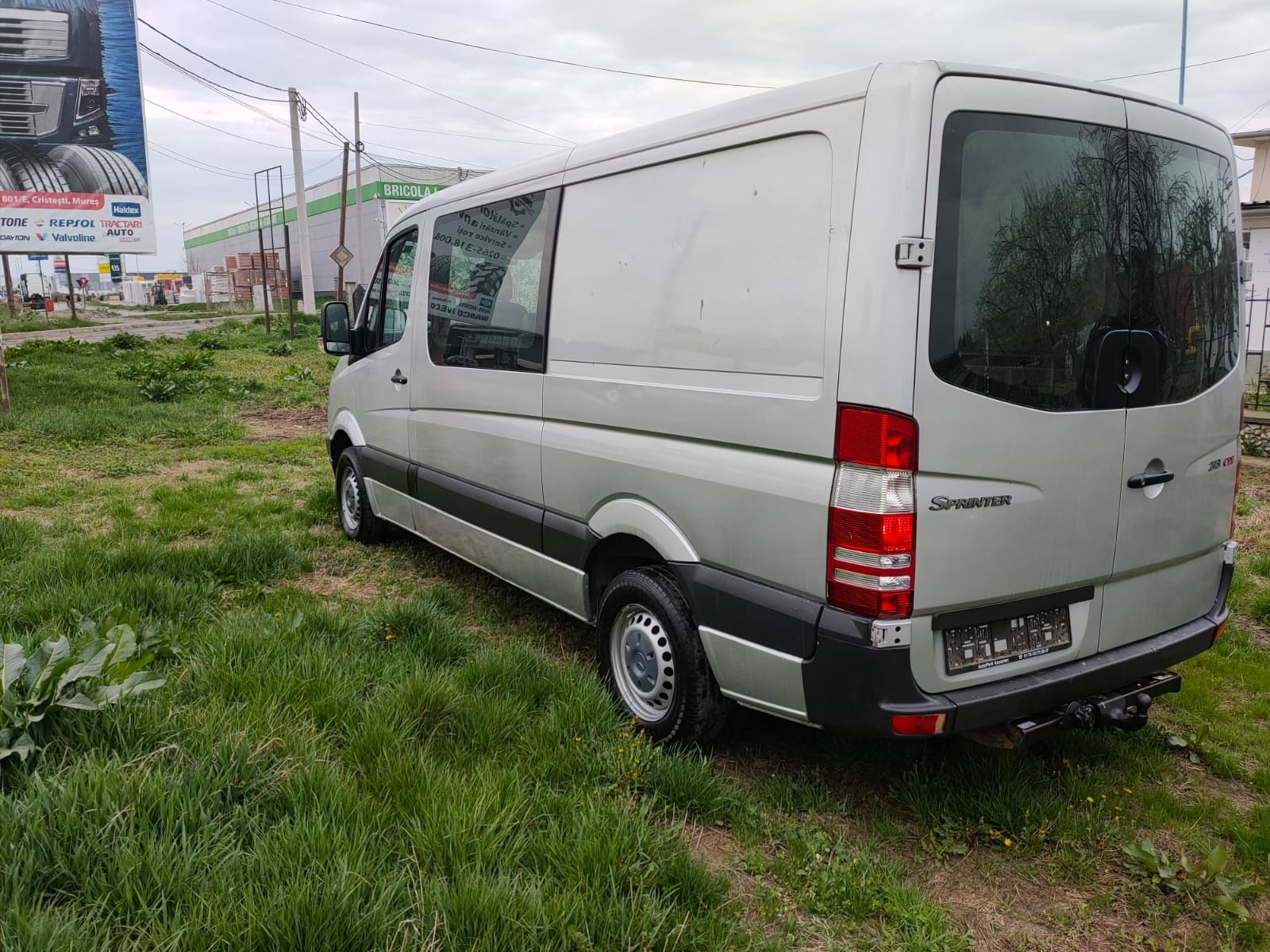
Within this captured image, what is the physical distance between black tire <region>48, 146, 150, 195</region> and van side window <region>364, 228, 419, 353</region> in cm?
1056

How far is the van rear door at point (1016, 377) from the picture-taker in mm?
2570

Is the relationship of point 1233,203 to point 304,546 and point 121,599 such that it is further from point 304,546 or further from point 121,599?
point 304,546

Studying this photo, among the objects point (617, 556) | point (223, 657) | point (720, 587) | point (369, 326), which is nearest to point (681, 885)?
point (720, 587)

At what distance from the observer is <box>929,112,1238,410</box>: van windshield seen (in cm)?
259

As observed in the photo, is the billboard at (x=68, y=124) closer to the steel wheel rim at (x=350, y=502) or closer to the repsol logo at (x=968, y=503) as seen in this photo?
the steel wheel rim at (x=350, y=502)

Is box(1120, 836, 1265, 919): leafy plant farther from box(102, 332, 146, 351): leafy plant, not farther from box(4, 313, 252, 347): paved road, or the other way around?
box(4, 313, 252, 347): paved road

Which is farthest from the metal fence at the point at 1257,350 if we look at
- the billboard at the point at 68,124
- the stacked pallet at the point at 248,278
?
the stacked pallet at the point at 248,278

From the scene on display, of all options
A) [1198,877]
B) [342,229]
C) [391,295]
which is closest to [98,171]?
[391,295]

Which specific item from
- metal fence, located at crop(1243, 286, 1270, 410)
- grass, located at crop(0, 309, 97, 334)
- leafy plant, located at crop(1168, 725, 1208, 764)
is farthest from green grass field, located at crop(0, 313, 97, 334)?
leafy plant, located at crop(1168, 725, 1208, 764)

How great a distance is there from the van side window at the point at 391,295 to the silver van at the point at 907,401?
1.84m

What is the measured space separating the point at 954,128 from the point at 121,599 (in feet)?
13.2

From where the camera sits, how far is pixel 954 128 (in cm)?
254

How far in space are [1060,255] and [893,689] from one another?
1380 millimetres

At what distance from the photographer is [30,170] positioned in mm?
13164
